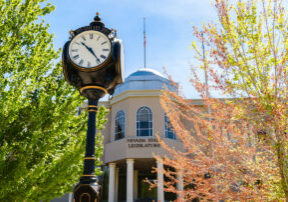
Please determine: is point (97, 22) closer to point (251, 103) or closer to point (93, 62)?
point (93, 62)

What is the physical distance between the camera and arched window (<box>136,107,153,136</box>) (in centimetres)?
1892

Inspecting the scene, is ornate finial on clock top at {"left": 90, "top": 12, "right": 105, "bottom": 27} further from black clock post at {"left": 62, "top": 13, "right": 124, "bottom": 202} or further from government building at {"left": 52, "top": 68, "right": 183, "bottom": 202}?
government building at {"left": 52, "top": 68, "right": 183, "bottom": 202}

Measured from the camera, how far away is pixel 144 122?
19.1 meters

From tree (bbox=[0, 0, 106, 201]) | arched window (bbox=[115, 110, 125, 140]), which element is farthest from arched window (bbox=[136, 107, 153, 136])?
tree (bbox=[0, 0, 106, 201])

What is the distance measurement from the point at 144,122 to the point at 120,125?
6.63 feet

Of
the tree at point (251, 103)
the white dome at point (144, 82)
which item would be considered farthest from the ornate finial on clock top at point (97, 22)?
the white dome at point (144, 82)

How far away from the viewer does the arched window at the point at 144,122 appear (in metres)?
18.9

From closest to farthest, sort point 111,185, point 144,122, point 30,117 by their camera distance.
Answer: point 30,117
point 111,185
point 144,122

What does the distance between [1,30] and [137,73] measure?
1555 centimetres

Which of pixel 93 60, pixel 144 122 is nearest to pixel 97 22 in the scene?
pixel 93 60

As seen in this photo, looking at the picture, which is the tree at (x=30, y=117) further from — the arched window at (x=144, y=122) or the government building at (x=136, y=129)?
the arched window at (x=144, y=122)

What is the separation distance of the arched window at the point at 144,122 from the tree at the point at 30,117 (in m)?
11.3

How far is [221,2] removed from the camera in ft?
12.4

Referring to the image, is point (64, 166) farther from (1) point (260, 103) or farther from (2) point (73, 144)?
(1) point (260, 103)
